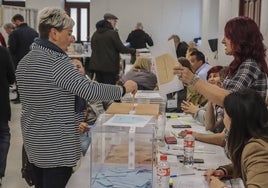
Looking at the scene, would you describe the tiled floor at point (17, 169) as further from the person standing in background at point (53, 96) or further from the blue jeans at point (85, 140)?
the blue jeans at point (85, 140)

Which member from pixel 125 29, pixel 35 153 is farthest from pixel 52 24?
pixel 125 29

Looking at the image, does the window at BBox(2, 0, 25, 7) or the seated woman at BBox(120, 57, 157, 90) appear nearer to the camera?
the seated woman at BBox(120, 57, 157, 90)

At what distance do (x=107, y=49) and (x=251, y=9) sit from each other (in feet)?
6.92

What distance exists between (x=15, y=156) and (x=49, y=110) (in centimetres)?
298

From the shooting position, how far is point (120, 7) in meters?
12.6

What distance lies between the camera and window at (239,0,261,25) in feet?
15.3

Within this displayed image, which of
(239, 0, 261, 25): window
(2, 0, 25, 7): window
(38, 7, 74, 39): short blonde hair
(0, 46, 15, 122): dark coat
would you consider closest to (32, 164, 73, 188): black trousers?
(38, 7, 74, 39): short blonde hair

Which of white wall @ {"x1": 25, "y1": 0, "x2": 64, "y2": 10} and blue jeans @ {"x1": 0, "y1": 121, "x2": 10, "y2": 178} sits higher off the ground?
white wall @ {"x1": 25, "y1": 0, "x2": 64, "y2": 10}

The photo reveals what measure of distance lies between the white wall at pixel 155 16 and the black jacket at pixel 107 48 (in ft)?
21.0

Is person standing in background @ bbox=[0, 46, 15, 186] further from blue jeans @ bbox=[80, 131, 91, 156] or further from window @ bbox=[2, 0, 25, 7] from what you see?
window @ bbox=[2, 0, 25, 7]

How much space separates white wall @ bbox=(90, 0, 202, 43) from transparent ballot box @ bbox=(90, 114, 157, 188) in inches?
419

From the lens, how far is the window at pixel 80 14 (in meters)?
12.9

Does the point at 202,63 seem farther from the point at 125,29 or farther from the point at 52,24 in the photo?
the point at 125,29

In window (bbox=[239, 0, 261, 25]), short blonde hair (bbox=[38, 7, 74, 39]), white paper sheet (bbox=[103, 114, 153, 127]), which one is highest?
window (bbox=[239, 0, 261, 25])
